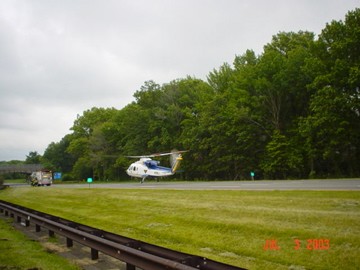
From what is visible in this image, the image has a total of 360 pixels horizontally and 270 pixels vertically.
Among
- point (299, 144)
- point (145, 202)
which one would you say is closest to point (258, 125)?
point (299, 144)

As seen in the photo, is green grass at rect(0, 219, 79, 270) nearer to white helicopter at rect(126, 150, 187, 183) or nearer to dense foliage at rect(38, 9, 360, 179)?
white helicopter at rect(126, 150, 187, 183)

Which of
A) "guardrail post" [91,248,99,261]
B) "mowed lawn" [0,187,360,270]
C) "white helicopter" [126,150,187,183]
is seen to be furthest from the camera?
"white helicopter" [126,150,187,183]

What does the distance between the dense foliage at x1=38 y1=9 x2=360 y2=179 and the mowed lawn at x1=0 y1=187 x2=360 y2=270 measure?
23.6 metres

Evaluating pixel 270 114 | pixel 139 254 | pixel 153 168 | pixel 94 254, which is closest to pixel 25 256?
pixel 94 254

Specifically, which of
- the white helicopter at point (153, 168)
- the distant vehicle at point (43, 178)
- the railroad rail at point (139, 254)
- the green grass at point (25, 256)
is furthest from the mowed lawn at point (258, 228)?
the distant vehicle at point (43, 178)

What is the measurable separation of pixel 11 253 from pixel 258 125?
135ft

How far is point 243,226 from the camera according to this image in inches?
372

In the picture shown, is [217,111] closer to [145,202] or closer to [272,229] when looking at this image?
[145,202]

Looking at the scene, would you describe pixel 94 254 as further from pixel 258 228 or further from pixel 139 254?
pixel 258 228

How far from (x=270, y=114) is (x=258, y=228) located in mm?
39115

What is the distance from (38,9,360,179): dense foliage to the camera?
1375 inches
